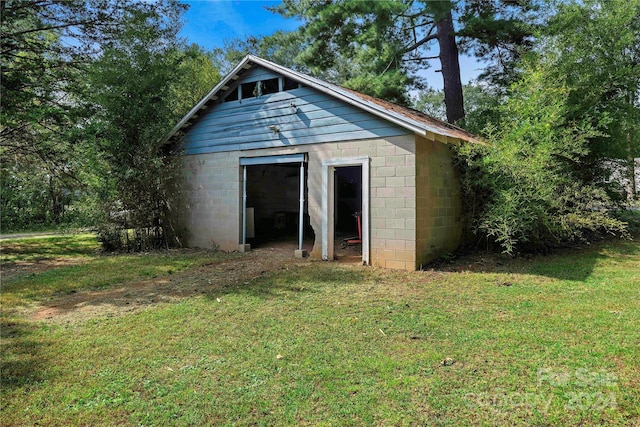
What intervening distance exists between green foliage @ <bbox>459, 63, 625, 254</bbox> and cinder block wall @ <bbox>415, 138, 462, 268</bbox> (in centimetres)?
34

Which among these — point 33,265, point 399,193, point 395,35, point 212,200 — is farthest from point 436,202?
point 395,35

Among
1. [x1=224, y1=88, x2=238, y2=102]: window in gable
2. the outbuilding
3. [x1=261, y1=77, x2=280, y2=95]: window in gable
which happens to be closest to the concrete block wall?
the outbuilding

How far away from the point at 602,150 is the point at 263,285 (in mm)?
9369

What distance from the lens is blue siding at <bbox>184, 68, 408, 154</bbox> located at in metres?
7.32

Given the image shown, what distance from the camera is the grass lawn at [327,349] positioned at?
98.2 inches

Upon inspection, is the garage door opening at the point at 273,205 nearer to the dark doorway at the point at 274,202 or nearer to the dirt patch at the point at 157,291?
the dark doorway at the point at 274,202

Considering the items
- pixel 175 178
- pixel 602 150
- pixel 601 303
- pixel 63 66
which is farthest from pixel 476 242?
pixel 63 66

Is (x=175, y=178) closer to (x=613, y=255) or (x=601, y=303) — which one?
(x=601, y=303)

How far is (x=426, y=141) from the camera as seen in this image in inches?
272

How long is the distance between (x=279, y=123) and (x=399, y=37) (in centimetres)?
899

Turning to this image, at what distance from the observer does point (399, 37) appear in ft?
48.3

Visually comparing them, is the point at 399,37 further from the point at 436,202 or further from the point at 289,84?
the point at 436,202

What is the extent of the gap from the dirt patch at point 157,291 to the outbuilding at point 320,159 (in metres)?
1.47

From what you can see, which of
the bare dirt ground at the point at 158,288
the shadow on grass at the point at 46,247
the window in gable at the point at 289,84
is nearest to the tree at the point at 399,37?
the window in gable at the point at 289,84
